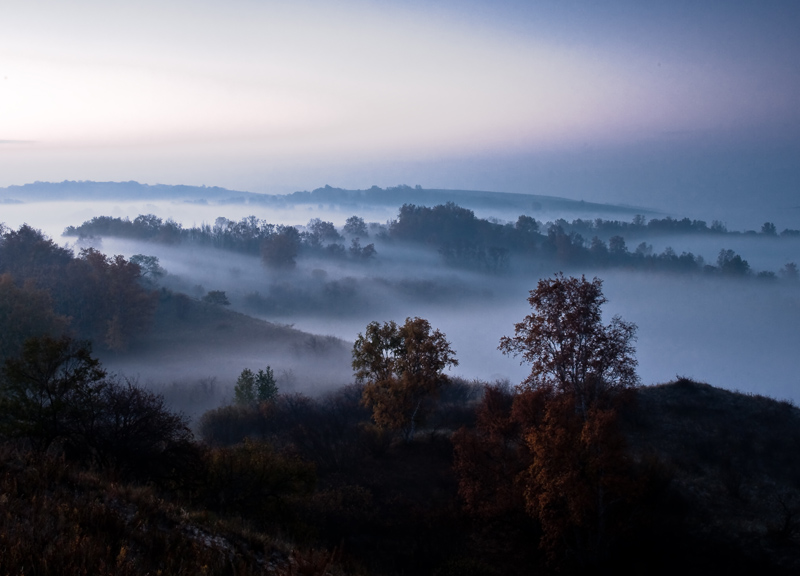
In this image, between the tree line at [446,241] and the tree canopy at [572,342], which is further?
the tree line at [446,241]

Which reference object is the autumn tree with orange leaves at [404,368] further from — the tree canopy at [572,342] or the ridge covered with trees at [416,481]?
the tree canopy at [572,342]

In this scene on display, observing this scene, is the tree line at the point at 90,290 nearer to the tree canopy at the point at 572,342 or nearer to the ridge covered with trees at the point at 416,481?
the ridge covered with trees at the point at 416,481

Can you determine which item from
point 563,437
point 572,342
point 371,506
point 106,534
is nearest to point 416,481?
point 371,506

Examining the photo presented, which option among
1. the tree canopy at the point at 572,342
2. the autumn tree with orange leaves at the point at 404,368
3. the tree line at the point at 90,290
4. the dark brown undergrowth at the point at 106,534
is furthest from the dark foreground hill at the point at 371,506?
the tree line at the point at 90,290

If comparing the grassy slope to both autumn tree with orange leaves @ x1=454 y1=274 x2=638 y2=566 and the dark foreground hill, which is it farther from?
autumn tree with orange leaves @ x1=454 y1=274 x2=638 y2=566

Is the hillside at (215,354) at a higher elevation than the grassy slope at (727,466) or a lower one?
lower

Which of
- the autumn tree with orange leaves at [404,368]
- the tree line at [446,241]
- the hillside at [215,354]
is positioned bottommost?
the hillside at [215,354]

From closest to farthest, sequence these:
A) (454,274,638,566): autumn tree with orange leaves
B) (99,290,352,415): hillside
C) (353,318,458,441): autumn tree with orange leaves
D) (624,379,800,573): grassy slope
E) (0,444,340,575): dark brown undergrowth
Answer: (0,444,340,575): dark brown undergrowth → (454,274,638,566): autumn tree with orange leaves → (624,379,800,573): grassy slope → (353,318,458,441): autumn tree with orange leaves → (99,290,352,415): hillside

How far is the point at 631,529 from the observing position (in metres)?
16.6

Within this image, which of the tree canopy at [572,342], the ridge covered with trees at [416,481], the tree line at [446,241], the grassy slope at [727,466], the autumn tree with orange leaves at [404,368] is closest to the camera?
the ridge covered with trees at [416,481]

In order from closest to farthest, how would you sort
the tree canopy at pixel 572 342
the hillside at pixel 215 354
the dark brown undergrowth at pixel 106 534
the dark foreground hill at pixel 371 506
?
the dark brown undergrowth at pixel 106 534
the dark foreground hill at pixel 371 506
the tree canopy at pixel 572 342
the hillside at pixel 215 354

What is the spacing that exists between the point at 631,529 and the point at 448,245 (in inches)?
5819

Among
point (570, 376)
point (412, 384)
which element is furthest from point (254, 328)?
point (570, 376)

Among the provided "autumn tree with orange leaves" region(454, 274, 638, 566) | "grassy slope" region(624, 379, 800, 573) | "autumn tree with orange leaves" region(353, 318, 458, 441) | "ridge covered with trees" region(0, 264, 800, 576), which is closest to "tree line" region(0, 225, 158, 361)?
"autumn tree with orange leaves" region(353, 318, 458, 441)
